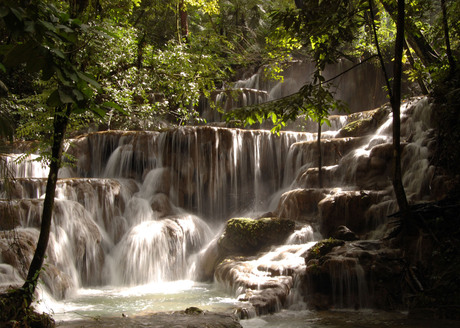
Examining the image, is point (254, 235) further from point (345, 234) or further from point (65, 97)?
point (65, 97)

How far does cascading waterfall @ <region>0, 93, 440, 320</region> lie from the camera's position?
33.0 feet

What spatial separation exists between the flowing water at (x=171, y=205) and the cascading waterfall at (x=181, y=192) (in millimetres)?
40

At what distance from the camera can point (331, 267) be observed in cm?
776

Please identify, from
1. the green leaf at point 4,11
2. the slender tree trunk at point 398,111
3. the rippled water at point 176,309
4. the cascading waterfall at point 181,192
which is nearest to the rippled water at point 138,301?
the rippled water at point 176,309

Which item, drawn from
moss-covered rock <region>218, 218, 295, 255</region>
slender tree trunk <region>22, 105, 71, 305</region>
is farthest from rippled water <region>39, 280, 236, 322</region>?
slender tree trunk <region>22, 105, 71, 305</region>

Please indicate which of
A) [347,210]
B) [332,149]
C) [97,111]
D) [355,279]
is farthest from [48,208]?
[332,149]

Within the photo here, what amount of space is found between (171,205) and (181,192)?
0.85 meters

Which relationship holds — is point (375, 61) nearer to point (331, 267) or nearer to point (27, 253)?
point (331, 267)

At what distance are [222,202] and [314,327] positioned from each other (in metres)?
9.67

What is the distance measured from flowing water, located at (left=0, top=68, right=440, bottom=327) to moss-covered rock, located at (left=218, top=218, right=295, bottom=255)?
1.74ft

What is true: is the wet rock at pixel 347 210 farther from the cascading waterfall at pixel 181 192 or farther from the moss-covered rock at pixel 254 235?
the moss-covered rock at pixel 254 235

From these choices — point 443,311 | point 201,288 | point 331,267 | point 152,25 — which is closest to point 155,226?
point 201,288

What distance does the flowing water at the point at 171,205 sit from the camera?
8516 millimetres

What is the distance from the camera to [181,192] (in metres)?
15.5
